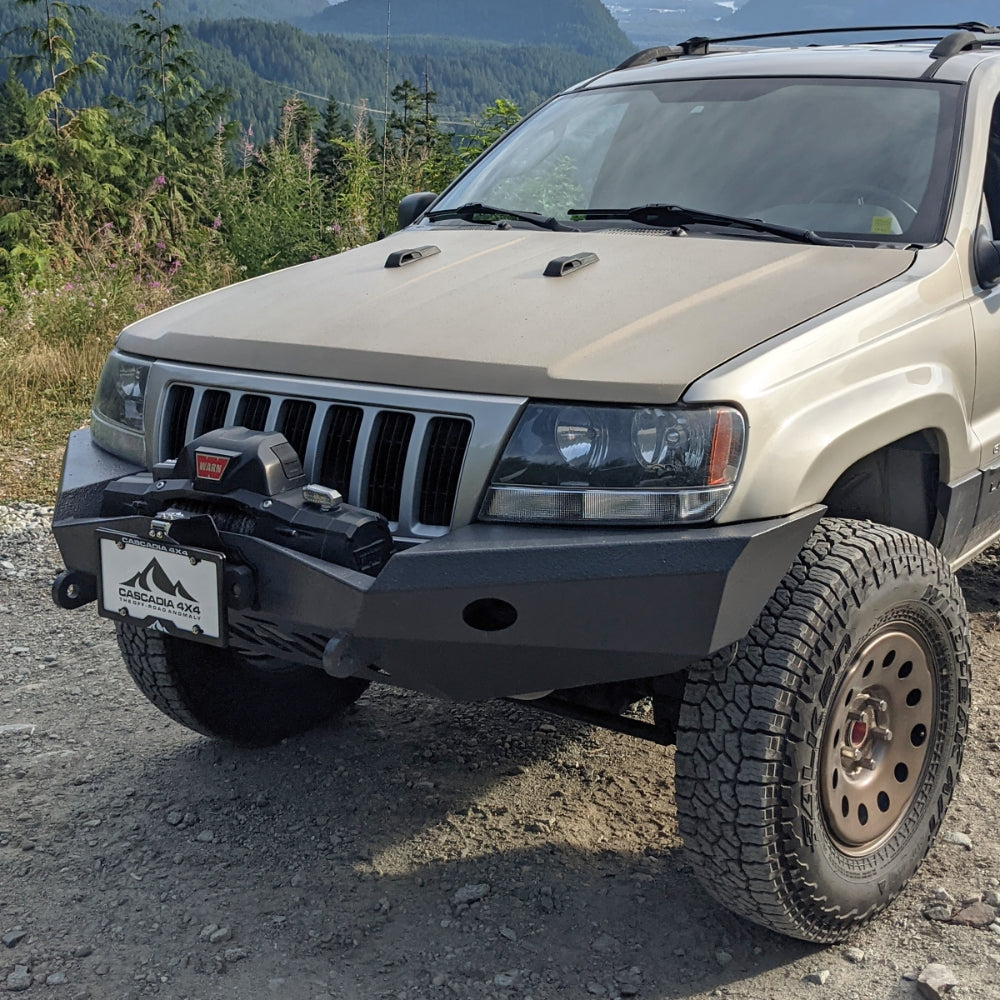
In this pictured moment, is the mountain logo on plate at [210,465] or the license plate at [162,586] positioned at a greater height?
the mountain logo on plate at [210,465]

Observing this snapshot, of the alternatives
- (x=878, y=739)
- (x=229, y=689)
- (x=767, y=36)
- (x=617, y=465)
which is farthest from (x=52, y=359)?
(x=878, y=739)

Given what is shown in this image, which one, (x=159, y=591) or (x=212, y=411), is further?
(x=212, y=411)

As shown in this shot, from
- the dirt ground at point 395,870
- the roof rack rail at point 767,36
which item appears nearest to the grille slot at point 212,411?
the dirt ground at point 395,870

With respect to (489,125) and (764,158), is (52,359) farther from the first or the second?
(764,158)

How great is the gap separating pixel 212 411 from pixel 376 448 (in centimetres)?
48

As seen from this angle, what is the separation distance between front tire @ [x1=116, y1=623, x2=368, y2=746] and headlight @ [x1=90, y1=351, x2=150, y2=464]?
51cm

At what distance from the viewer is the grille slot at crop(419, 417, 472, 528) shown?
2.31 meters

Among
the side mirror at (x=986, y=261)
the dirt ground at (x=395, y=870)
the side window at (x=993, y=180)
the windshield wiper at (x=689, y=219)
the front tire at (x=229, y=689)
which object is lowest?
the dirt ground at (x=395, y=870)

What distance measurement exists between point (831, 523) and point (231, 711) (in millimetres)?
1788

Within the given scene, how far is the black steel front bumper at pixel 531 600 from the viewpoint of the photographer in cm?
209

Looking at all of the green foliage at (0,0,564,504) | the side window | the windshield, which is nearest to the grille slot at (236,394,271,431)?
the windshield

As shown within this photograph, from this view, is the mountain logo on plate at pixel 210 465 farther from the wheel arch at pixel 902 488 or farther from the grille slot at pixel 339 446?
the wheel arch at pixel 902 488

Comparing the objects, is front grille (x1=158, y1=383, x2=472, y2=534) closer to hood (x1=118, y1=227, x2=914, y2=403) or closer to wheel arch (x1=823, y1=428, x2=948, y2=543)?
hood (x1=118, y1=227, x2=914, y2=403)

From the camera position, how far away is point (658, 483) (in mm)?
2195
